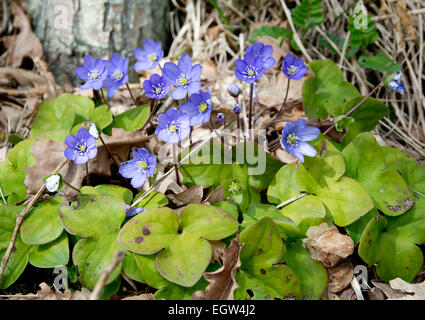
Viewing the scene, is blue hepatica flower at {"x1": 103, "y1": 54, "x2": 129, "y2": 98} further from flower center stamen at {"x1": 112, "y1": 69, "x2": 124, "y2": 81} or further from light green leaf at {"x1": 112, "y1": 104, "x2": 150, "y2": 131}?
light green leaf at {"x1": 112, "y1": 104, "x2": 150, "y2": 131}

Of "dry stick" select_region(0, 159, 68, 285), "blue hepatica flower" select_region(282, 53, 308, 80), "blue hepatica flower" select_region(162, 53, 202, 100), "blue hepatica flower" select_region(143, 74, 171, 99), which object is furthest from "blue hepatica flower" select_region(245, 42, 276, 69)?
"dry stick" select_region(0, 159, 68, 285)

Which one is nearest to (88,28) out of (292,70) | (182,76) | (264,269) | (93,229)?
(182,76)

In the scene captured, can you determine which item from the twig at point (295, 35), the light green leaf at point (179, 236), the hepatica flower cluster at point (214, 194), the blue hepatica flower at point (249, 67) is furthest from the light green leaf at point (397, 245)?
the twig at point (295, 35)

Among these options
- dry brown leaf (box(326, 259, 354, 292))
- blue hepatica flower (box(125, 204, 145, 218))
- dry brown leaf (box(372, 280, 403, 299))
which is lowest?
dry brown leaf (box(372, 280, 403, 299))

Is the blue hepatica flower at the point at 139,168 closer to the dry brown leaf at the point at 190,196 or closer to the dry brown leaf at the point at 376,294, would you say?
the dry brown leaf at the point at 190,196

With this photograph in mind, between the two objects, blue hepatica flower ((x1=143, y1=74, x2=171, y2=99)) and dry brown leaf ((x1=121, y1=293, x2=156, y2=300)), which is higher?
blue hepatica flower ((x1=143, y1=74, x2=171, y2=99))

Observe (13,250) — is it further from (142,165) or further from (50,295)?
(142,165)
